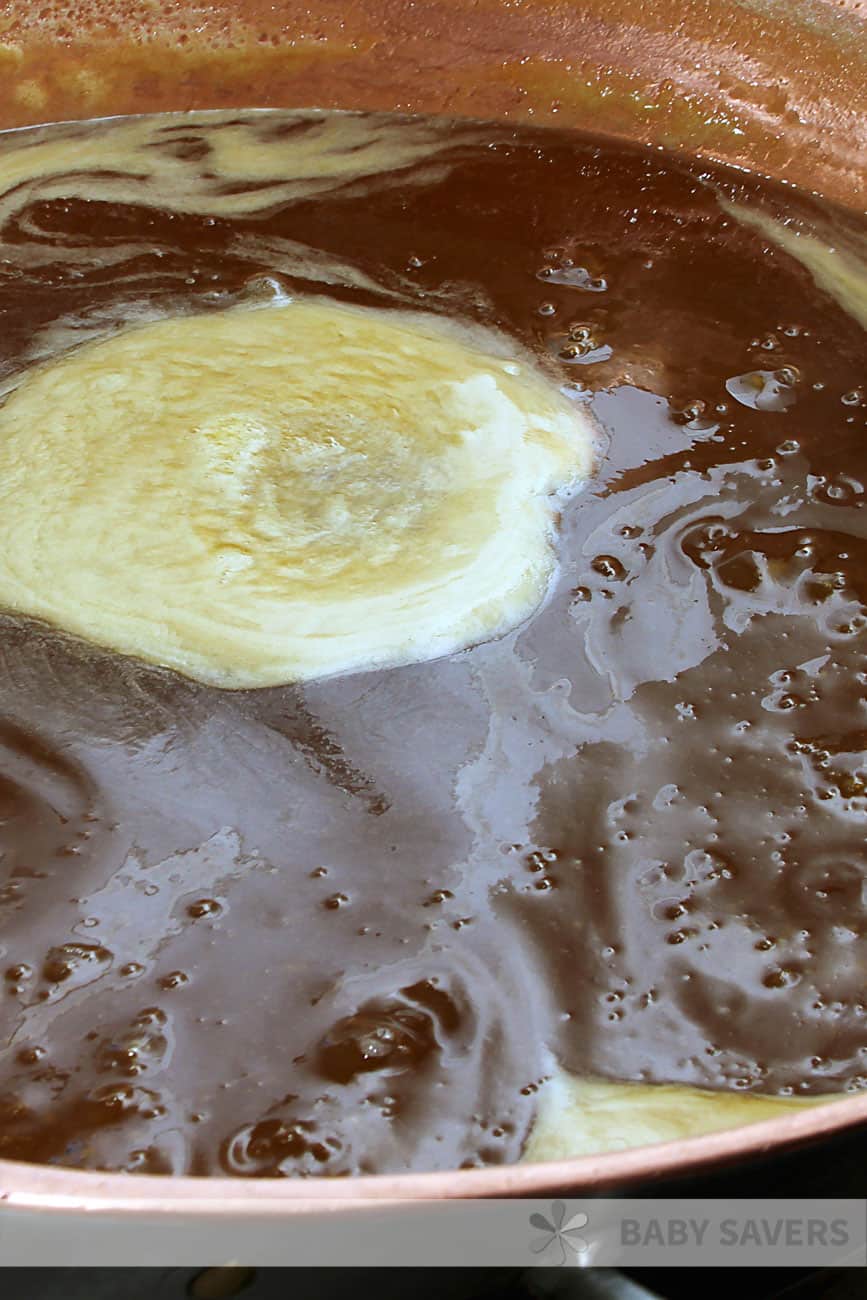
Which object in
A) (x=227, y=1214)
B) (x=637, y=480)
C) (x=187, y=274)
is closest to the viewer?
(x=227, y=1214)

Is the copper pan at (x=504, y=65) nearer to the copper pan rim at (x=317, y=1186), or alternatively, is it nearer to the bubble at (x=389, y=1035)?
the bubble at (x=389, y=1035)

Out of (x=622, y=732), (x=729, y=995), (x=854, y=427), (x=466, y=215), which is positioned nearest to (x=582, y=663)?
(x=622, y=732)

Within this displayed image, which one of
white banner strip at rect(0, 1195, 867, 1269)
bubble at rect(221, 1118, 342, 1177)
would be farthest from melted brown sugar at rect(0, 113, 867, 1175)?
white banner strip at rect(0, 1195, 867, 1269)

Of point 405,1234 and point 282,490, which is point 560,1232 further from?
point 282,490

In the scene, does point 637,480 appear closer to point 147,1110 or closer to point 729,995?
point 729,995

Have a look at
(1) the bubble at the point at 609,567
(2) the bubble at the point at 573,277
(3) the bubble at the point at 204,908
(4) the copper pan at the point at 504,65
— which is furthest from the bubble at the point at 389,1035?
(4) the copper pan at the point at 504,65

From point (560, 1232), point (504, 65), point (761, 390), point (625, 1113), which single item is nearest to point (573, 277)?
point (761, 390)
